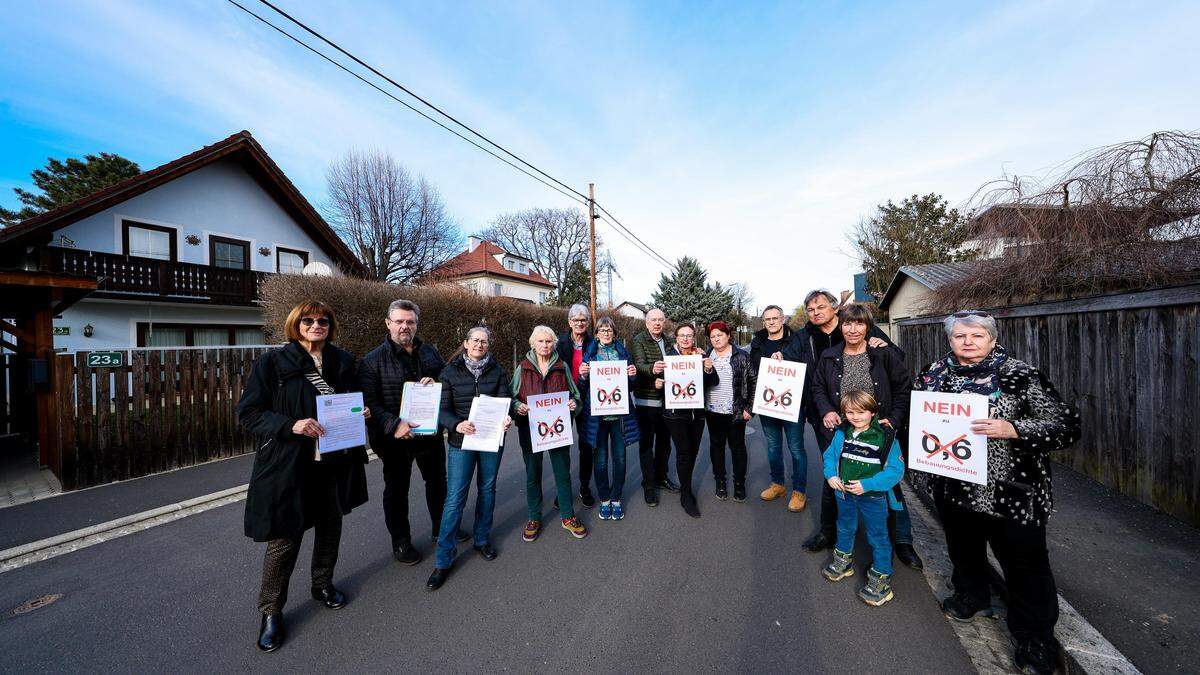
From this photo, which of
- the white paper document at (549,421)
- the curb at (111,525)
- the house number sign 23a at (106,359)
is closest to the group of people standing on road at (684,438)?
the white paper document at (549,421)

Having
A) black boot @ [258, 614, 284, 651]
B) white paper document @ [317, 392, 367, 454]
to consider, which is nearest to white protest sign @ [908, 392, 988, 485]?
white paper document @ [317, 392, 367, 454]

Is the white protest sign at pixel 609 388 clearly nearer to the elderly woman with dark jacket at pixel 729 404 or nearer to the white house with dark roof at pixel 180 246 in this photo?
the elderly woman with dark jacket at pixel 729 404

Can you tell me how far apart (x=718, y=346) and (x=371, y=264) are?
2448 centimetres

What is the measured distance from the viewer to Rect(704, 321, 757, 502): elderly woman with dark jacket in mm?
4676

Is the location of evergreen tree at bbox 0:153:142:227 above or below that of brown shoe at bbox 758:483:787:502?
above

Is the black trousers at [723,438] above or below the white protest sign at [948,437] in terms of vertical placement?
below

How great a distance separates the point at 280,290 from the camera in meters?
8.50

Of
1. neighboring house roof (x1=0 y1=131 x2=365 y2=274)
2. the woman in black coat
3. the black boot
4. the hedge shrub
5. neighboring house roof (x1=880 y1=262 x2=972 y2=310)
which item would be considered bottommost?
the black boot

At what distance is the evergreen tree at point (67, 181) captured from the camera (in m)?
21.5

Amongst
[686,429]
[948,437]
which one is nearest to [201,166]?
[686,429]

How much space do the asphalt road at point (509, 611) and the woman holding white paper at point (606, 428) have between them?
0.37 metres

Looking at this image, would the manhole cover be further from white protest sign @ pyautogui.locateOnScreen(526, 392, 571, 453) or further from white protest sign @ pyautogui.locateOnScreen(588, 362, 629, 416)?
white protest sign @ pyautogui.locateOnScreen(588, 362, 629, 416)

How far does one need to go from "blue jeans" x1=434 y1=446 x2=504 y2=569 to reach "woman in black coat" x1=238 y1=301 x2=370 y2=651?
27.4 inches

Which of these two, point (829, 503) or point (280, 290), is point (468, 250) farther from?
point (829, 503)
